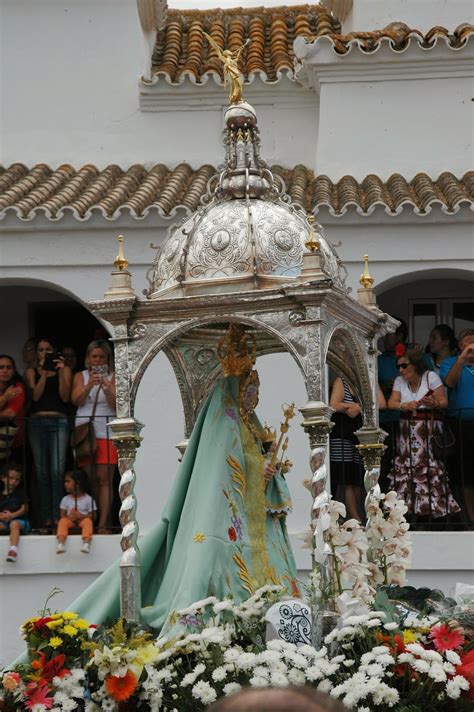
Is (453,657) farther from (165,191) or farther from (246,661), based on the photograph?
(165,191)

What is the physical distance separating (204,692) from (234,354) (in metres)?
2.22

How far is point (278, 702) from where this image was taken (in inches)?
100

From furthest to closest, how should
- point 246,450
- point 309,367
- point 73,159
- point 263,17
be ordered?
point 263,17
point 73,159
point 246,450
point 309,367

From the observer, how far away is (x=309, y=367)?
7410mm

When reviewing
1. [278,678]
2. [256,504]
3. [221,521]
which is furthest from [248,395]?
[278,678]

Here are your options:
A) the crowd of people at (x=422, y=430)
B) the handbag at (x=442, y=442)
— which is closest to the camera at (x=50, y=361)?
the crowd of people at (x=422, y=430)

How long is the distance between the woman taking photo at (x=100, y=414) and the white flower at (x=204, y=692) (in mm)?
5894

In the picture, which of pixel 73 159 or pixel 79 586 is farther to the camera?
pixel 73 159

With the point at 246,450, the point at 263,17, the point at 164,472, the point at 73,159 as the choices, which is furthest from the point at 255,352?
the point at 263,17

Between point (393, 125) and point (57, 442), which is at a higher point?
point (393, 125)

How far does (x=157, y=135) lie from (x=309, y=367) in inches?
332

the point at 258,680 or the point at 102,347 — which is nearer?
the point at 258,680

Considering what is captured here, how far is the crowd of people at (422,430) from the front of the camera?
12.0m

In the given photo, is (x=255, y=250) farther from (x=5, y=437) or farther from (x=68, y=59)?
(x=68, y=59)
